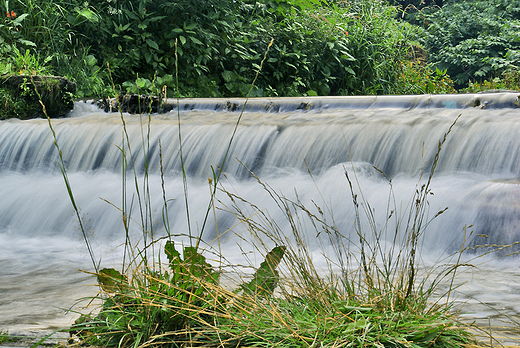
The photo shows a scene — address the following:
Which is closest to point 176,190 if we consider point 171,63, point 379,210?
point 379,210

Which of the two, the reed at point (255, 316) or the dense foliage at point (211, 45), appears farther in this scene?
the dense foliage at point (211, 45)

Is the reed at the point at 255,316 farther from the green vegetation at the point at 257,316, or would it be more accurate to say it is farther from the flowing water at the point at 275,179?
the flowing water at the point at 275,179

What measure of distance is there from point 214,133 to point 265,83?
5.88 metres

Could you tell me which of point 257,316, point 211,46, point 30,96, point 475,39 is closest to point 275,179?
point 257,316

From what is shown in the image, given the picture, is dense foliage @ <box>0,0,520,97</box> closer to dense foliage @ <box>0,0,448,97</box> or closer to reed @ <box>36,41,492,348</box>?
dense foliage @ <box>0,0,448,97</box>

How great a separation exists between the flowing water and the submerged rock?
1.09 meters

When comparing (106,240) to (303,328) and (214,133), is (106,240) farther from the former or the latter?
(303,328)

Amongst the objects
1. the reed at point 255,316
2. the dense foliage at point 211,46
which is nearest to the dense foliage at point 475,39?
the dense foliage at point 211,46

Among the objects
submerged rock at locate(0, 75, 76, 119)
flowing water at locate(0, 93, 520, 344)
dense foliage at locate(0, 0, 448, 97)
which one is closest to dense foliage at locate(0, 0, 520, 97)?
dense foliage at locate(0, 0, 448, 97)

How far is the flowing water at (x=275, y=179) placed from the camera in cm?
279

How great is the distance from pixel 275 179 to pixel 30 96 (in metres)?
4.79

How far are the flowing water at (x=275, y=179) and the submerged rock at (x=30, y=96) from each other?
109 cm

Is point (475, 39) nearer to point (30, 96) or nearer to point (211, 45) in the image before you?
point (211, 45)

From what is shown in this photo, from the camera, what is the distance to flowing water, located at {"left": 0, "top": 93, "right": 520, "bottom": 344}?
2.79 m
